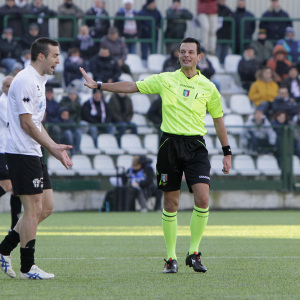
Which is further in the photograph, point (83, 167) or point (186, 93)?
point (83, 167)

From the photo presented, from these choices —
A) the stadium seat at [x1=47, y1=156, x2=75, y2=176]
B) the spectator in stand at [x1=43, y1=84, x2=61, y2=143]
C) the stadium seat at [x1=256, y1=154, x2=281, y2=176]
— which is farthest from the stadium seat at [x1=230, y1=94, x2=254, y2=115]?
the stadium seat at [x1=47, y1=156, x2=75, y2=176]

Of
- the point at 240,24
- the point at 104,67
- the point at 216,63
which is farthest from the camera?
the point at 240,24

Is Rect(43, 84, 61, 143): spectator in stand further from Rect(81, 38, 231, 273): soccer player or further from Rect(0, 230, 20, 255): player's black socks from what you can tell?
Rect(0, 230, 20, 255): player's black socks

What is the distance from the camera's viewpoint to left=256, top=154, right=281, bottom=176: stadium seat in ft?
63.3

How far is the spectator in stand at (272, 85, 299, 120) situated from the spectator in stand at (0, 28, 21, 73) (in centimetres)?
645

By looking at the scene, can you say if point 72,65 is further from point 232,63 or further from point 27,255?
point 27,255

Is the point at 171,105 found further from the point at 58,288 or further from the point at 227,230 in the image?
the point at 227,230

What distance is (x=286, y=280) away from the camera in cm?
733

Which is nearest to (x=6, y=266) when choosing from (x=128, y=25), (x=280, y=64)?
(x=280, y=64)

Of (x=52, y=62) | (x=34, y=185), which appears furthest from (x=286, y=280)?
(x=52, y=62)

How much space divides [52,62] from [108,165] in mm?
11428

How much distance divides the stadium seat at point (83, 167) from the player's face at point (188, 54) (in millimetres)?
10464

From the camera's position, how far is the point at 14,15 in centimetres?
2208

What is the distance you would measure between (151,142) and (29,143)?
11689 mm
